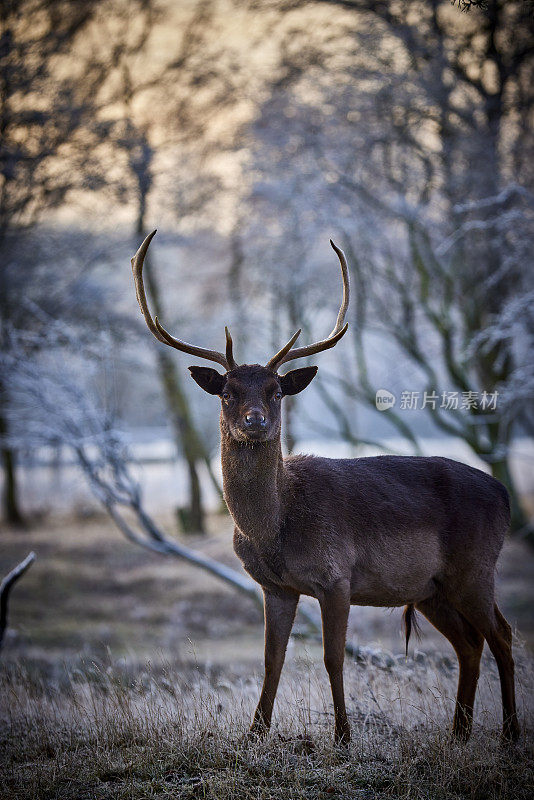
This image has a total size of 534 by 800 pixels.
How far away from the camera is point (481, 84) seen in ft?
43.8

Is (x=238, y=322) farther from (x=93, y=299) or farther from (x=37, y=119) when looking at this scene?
(x=37, y=119)

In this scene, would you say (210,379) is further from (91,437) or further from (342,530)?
(91,437)

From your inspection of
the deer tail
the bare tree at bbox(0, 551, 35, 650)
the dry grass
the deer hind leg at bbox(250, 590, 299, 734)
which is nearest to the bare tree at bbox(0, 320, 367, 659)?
the bare tree at bbox(0, 551, 35, 650)

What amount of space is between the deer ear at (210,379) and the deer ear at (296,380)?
1.17 feet

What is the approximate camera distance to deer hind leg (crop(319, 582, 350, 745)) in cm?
423

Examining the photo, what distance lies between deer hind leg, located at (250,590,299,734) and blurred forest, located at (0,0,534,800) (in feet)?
17.1

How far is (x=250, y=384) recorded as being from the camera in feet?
14.3

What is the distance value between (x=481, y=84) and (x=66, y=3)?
7.53 meters

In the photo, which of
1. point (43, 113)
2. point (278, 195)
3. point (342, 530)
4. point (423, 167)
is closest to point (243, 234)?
point (278, 195)

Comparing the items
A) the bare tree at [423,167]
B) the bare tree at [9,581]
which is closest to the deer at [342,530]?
the bare tree at [9,581]

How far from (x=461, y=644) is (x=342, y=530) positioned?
3.76ft

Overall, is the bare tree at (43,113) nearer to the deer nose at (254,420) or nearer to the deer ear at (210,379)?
the deer ear at (210,379)

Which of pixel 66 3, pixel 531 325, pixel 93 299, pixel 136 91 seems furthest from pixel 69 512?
pixel 531 325

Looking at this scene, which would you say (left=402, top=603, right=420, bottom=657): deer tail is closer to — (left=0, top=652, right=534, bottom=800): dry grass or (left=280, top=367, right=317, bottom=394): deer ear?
(left=0, top=652, right=534, bottom=800): dry grass
